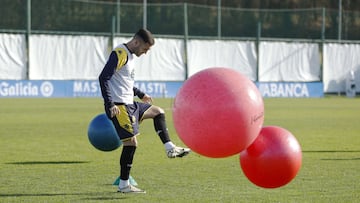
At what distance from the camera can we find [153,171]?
1241 cm

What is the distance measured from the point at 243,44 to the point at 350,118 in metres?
18.7

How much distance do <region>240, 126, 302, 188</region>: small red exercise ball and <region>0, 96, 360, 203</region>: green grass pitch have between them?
0.65 meters

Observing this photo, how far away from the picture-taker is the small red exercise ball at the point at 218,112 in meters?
8.02

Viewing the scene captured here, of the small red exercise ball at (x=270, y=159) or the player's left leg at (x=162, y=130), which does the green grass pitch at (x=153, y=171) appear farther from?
the small red exercise ball at (x=270, y=159)

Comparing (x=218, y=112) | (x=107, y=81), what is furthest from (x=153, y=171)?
(x=218, y=112)

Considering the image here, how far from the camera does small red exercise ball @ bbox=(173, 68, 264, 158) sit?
8.02m

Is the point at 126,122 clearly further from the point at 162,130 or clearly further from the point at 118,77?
the point at 162,130

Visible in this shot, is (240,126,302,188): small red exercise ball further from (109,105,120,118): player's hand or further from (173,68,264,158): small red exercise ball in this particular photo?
(109,105,120,118): player's hand

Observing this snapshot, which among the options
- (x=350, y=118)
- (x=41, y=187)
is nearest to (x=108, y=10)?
(x=350, y=118)

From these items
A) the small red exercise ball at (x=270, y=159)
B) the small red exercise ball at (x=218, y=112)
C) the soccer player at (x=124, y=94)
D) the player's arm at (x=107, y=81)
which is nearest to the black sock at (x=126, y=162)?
the soccer player at (x=124, y=94)

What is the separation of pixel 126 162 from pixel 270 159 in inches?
88.2

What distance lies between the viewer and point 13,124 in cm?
2259

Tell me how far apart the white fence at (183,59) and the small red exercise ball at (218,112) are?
3143 centimetres

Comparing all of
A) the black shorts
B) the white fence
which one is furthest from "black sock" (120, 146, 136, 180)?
the white fence
